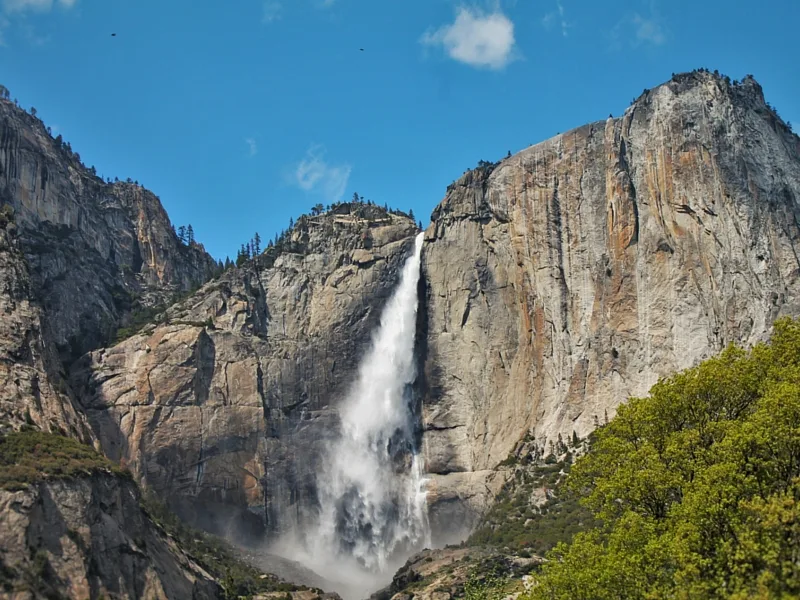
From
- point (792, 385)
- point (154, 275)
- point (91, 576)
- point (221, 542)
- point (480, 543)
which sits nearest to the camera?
point (792, 385)

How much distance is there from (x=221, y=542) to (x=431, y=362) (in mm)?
30520

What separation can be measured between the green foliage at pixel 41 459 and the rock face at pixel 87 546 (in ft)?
2.81

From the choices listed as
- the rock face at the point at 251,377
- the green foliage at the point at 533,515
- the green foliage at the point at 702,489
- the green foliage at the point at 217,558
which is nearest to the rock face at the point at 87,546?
the green foliage at the point at 217,558

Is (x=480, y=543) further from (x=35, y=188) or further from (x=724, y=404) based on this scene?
(x=35, y=188)

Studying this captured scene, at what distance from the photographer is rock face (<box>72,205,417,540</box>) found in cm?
10138

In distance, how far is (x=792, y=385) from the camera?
32156 millimetres

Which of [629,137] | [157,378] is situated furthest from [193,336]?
[629,137]

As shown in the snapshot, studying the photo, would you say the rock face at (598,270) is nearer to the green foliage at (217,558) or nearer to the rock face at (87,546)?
the green foliage at (217,558)

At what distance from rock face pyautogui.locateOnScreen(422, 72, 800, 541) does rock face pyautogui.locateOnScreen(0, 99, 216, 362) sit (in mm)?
42237

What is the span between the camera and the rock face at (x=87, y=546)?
198 ft

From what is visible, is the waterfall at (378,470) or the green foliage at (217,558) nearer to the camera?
the green foliage at (217,558)

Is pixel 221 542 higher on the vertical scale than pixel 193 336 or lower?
lower

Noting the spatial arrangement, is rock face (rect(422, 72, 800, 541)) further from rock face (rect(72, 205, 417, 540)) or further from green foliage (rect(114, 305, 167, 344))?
green foliage (rect(114, 305, 167, 344))

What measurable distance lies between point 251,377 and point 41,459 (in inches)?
1531
